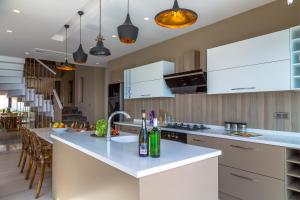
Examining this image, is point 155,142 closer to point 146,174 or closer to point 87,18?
point 146,174

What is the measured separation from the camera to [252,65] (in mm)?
2678

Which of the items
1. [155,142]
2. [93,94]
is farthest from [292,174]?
[93,94]

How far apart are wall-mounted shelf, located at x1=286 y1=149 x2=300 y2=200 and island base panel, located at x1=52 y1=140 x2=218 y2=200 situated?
1040 millimetres

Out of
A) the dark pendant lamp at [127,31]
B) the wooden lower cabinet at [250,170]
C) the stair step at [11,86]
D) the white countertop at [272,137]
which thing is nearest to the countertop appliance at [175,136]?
the white countertop at [272,137]

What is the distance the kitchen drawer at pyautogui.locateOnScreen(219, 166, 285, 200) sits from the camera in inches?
86.2

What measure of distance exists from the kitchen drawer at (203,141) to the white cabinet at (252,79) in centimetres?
75

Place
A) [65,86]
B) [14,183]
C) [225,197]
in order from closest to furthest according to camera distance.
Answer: [225,197] < [14,183] < [65,86]

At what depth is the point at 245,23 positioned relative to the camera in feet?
10.1

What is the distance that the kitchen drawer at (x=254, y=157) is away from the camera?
7.08 feet

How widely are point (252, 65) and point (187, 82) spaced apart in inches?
45.1

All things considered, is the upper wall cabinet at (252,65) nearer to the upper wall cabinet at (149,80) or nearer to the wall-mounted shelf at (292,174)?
the wall-mounted shelf at (292,174)

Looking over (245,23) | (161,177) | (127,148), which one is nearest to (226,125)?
(245,23)

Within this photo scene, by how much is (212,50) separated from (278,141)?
5.27ft

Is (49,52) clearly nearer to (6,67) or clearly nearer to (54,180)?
(6,67)
